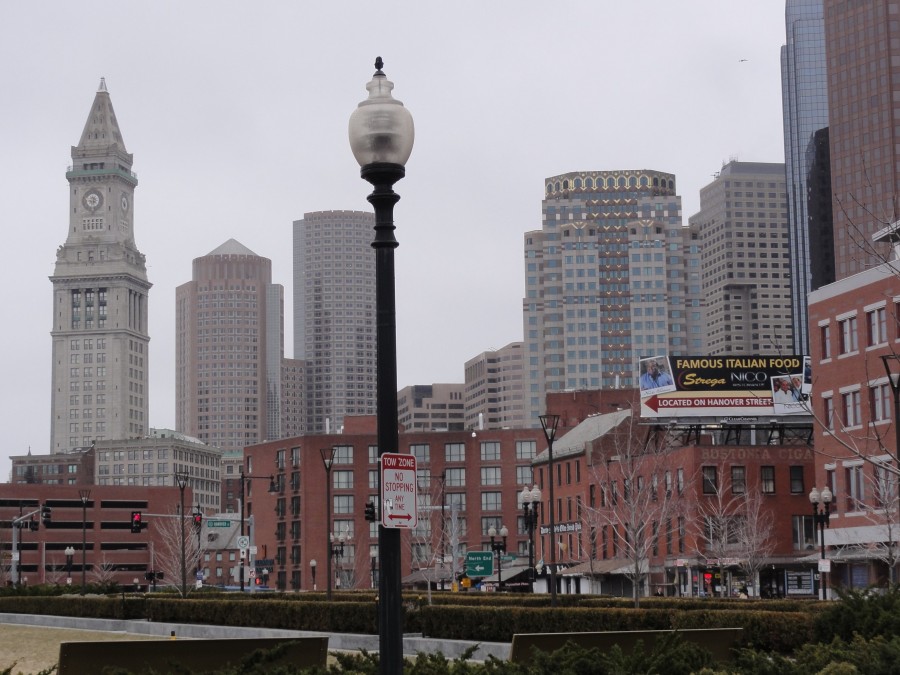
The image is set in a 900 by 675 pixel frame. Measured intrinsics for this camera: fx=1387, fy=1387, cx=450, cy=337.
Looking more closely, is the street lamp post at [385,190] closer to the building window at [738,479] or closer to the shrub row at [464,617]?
the shrub row at [464,617]

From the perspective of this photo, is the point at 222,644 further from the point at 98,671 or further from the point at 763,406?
the point at 763,406

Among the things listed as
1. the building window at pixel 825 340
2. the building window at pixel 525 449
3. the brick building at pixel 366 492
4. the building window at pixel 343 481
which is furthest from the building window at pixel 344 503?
the building window at pixel 825 340

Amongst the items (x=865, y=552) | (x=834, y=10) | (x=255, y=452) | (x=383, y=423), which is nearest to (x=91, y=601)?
(x=865, y=552)

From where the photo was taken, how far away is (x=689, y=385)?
9331 centimetres

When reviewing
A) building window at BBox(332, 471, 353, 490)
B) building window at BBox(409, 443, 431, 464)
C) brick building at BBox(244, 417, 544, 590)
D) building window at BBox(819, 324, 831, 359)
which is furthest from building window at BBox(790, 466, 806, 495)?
building window at BBox(332, 471, 353, 490)

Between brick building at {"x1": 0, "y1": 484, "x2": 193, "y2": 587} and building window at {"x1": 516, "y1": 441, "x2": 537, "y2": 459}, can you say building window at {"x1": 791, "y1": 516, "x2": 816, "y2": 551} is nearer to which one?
building window at {"x1": 516, "y1": 441, "x2": 537, "y2": 459}

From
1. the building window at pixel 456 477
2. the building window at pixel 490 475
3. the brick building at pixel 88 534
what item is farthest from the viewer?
the brick building at pixel 88 534

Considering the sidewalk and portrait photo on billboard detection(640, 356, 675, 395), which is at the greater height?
portrait photo on billboard detection(640, 356, 675, 395)

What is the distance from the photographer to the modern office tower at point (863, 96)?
186m

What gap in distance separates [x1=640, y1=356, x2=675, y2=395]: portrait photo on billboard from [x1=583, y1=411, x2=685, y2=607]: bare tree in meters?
2.90

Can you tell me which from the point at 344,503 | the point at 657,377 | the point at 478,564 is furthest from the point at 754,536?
the point at 344,503

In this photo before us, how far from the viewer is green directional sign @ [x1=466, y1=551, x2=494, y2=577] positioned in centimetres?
7044

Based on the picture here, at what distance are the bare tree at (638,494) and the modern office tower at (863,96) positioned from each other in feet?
306

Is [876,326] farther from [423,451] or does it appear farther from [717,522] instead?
[423,451]
